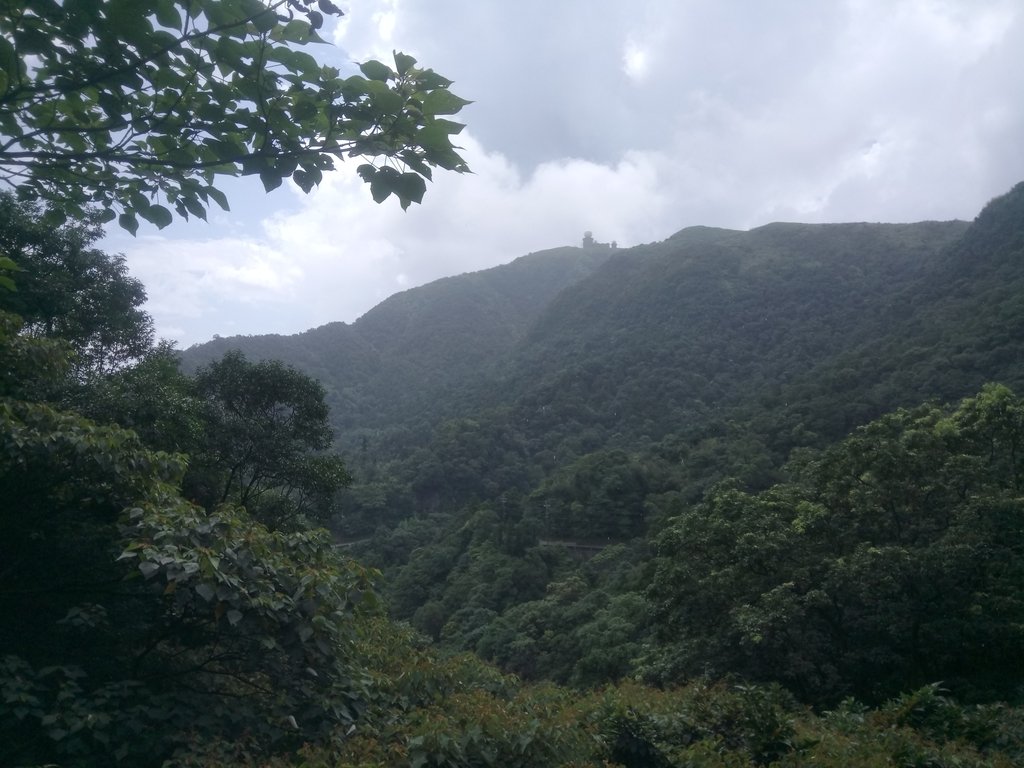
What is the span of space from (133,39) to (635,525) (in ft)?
97.1

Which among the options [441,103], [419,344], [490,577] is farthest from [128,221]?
[419,344]

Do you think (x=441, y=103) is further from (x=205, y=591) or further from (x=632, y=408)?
(x=632, y=408)

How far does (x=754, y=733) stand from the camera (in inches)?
151

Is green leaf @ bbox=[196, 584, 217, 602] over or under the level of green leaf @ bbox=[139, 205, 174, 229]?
under

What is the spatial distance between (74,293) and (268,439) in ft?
10.1

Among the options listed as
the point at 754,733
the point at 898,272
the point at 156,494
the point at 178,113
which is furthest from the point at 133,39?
the point at 898,272

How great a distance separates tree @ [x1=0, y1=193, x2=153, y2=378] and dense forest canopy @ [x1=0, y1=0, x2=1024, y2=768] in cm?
5

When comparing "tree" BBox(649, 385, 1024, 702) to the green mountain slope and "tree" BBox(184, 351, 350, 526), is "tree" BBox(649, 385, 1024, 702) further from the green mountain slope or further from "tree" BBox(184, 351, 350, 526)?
the green mountain slope

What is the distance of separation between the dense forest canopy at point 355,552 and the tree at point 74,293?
1.8 inches

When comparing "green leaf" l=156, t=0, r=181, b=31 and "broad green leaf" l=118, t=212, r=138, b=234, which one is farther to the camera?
"broad green leaf" l=118, t=212, r=138, b=234

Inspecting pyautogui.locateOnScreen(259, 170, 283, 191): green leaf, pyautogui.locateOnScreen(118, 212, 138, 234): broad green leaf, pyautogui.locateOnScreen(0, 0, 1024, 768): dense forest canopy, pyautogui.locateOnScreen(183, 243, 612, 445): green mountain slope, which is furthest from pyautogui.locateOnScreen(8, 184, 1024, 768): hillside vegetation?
pyautogui.locateOnScreen(183, 243, 612, 445): green mountain slope

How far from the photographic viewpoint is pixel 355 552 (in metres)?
30.7

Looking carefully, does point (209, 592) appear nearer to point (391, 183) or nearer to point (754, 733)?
point (391, 183)

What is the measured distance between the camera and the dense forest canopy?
2.16 metres
